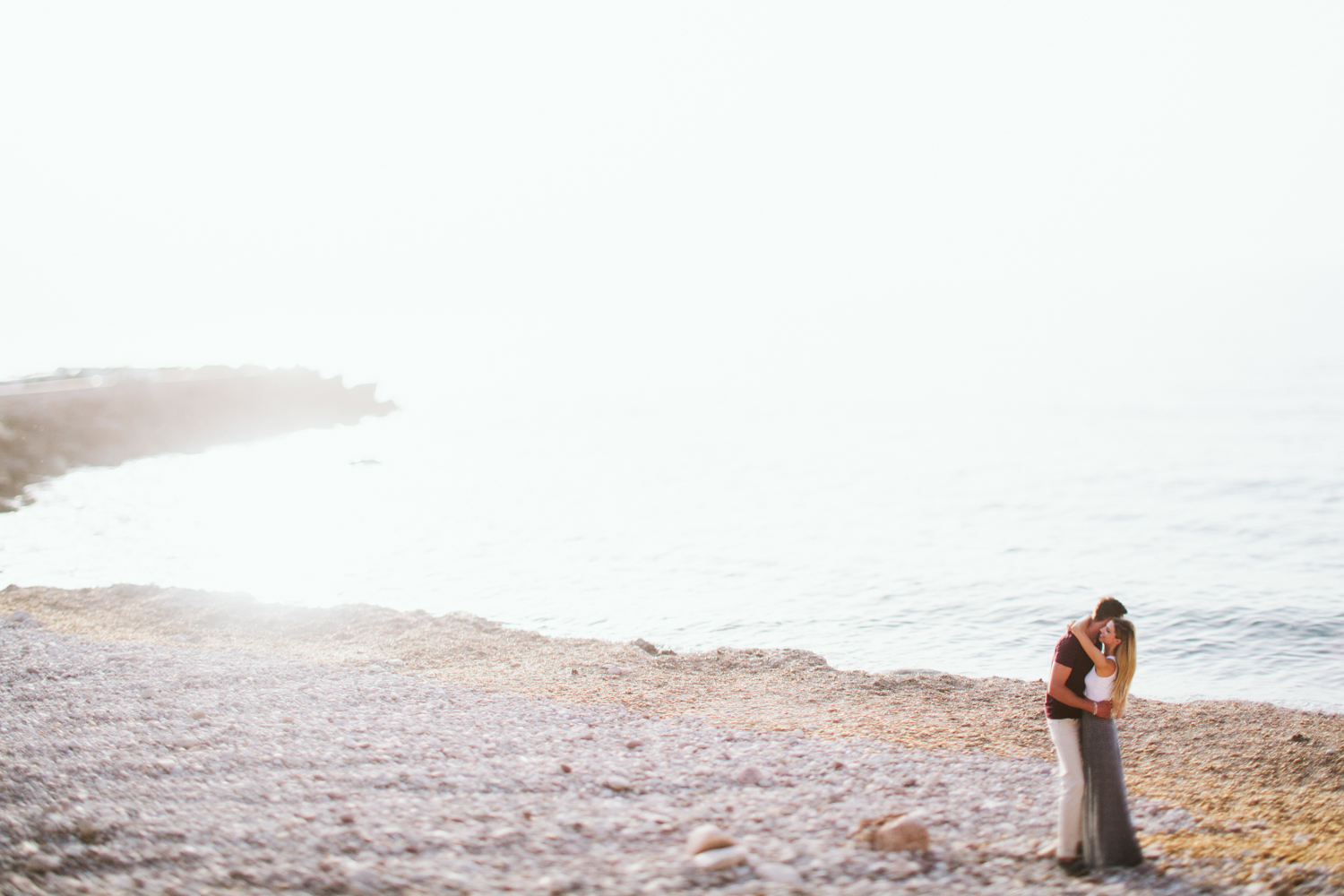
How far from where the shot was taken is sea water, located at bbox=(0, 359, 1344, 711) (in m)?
18.0

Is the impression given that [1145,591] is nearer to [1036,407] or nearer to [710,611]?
[710,611]

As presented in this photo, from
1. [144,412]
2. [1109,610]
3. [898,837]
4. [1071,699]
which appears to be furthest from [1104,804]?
[144,412]

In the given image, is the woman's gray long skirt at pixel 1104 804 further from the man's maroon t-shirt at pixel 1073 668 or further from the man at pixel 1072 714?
the man's maroon t-shirt at pixel 1073 668

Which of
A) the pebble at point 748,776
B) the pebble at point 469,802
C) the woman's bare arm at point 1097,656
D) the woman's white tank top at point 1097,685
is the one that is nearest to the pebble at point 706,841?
the pebble at point 469,802

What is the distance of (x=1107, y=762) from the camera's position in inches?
271

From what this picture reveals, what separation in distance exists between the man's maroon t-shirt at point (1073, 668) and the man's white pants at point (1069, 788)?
7 cm

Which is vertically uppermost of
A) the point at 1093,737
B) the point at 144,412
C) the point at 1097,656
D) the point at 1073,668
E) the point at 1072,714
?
the point at 144,412

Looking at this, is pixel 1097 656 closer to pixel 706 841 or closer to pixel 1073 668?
pixel 1073 668

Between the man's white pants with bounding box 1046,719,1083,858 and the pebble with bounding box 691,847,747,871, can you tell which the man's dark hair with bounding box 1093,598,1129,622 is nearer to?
the man's white pants with bounding box 1046,719,1083,858

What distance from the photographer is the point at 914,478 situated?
41906 millimetres

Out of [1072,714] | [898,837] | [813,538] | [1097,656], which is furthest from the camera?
[813,538]

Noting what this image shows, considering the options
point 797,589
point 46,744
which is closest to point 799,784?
point 46,744

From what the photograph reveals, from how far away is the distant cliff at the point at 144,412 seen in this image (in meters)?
41.6

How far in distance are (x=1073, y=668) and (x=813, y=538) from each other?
22.0m
